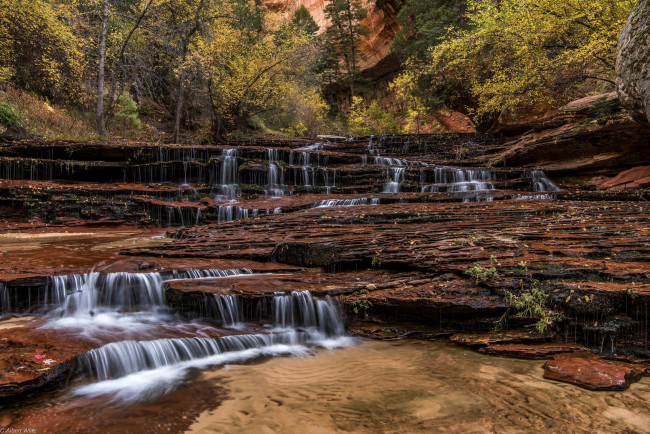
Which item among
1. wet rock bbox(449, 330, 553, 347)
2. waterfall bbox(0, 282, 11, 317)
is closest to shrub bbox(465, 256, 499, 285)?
wet rock bbox(449, 330, 553, 347)

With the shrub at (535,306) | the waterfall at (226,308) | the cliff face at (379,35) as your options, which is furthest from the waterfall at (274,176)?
the cliff face at (379,35)

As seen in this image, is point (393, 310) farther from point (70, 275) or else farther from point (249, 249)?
point (70, 275)

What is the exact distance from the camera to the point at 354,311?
5168mm

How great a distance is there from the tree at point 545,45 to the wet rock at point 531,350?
11.9 m

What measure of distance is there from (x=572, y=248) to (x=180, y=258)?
7.35m

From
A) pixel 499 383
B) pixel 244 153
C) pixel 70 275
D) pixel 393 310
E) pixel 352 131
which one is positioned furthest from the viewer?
pixel 352 131

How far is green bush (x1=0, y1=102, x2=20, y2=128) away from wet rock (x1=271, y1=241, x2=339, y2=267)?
1577 cm

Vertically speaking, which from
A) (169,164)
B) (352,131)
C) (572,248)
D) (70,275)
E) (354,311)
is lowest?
(354,311)

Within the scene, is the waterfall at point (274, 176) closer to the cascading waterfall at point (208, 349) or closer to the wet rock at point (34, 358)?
the cascading waterfall at point (208, 349)

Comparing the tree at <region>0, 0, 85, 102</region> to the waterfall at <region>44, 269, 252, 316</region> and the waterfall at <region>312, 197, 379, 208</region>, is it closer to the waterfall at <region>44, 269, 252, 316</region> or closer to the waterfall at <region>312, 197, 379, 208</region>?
the waterfall at <region>312, 197, 379, 208</region>

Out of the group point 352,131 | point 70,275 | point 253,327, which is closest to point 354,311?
point 253,327

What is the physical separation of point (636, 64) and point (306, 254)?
929 centimetres

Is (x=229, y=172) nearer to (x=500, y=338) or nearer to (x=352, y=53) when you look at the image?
(x=500, y=338)

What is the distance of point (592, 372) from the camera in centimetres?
353
